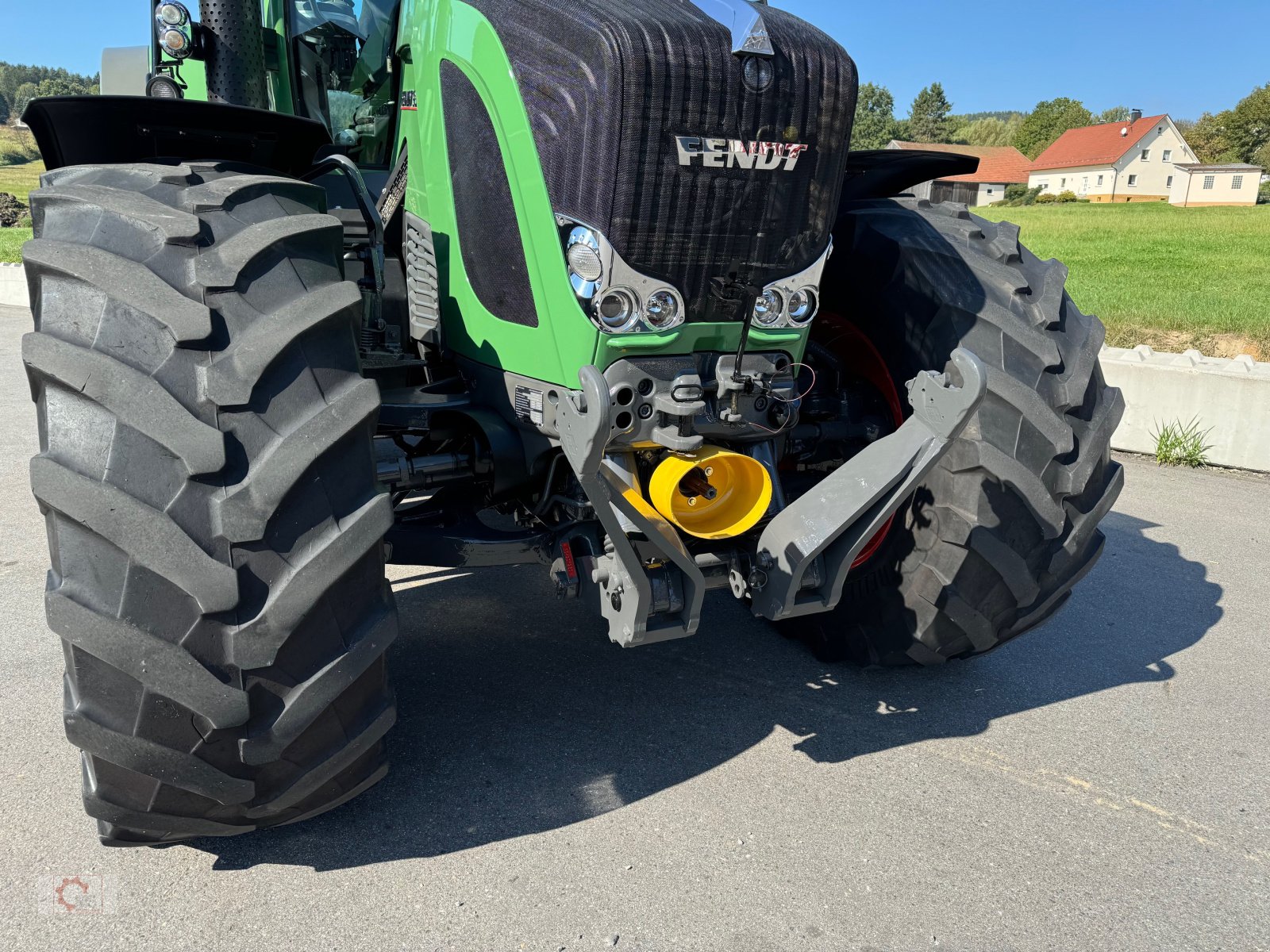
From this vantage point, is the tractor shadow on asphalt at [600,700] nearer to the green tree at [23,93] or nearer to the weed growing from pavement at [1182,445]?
the weed growing from pavement at [1182,445]

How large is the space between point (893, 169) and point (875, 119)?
109125mm

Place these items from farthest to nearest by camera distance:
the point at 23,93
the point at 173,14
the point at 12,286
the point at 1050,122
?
1. the point at 1050,122
2. the point at 23,93
3. the point at 12,286
4. the point at 173,14

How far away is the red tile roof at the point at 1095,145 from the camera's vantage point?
263 ft

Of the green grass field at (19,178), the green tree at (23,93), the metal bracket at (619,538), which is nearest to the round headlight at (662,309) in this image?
the metal bracket at (619,538)

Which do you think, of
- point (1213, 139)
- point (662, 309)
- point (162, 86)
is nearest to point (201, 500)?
point (662, 309)

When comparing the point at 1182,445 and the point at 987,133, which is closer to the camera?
the point at 1182,445

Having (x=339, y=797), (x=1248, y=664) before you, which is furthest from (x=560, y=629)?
(x=1248, y=664)

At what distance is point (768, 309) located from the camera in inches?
102

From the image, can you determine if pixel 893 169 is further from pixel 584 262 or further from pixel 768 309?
pixel 584 262

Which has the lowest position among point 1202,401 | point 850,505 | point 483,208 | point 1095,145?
point 1202,401

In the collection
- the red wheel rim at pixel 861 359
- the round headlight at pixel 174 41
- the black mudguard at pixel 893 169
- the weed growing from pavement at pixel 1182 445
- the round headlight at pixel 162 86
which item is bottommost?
the weed growing from pavement at pixel 1182 445

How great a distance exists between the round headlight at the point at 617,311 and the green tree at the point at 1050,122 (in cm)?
→ 11082

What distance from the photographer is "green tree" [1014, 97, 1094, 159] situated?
333 feet

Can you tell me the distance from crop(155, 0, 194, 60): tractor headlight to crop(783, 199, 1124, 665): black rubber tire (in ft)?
7.56
